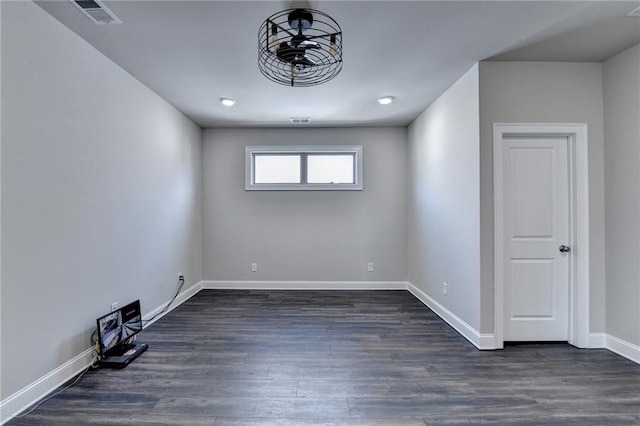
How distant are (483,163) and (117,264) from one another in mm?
3522

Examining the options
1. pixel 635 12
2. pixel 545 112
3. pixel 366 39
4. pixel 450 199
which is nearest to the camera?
pixel 635 12

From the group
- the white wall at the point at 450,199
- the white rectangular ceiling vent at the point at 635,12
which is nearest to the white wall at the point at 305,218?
the white wall at the point at 450,199

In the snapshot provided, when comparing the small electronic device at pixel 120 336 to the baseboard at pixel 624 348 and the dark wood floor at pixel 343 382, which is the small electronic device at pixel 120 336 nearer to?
the dark wood floor at pixel 343 382

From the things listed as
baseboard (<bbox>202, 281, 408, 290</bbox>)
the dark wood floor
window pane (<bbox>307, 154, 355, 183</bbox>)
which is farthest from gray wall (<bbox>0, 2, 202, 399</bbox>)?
window pane (<bbox>307, 154, 355, 183</bbox>)

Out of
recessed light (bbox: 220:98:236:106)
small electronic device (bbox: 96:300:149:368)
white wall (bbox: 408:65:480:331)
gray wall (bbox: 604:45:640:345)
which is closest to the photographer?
small electronic device (bbox: 96:300:149:368)

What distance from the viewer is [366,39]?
231 centimetres

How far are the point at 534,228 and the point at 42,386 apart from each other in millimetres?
4130

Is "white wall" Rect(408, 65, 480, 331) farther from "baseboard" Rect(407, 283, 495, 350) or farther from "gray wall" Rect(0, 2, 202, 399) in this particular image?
"gray wall" Rect(0, 2, 202, 399)

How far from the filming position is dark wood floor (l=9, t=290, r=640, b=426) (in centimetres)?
182

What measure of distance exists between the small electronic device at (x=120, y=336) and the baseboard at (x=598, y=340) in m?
4.10

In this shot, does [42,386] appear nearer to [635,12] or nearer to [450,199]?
[450,199]

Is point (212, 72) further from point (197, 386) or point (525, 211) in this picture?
point (525, 211)

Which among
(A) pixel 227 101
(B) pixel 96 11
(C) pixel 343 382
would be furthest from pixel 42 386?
(A) pixel 227 101

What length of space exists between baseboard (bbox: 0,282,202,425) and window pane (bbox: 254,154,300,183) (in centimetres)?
318
